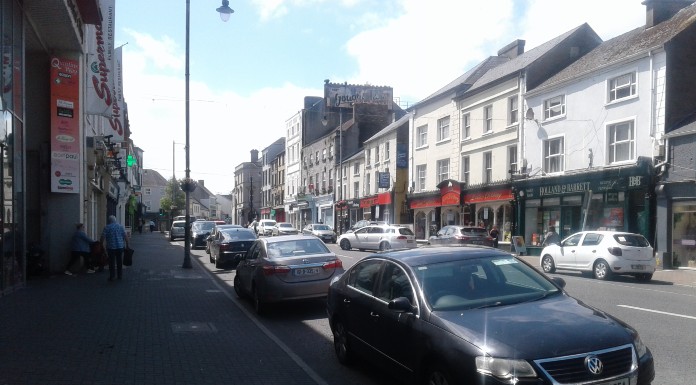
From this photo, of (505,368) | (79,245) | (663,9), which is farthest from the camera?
(663,9)

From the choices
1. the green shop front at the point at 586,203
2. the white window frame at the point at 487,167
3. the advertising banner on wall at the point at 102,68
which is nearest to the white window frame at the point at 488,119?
the white window frame at the point at 487,167

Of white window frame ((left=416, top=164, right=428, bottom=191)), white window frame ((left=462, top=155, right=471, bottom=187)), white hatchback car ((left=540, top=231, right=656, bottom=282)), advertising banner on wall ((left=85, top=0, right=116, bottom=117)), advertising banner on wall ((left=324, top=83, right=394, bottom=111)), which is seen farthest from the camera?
advertising banner on wall ((left=324, top=83, right=394, bottom=111))

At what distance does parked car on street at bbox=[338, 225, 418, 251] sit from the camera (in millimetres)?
30484

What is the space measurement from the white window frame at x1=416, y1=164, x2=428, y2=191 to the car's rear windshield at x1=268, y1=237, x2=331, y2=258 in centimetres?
2925

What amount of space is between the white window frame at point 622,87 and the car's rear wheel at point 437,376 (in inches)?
876

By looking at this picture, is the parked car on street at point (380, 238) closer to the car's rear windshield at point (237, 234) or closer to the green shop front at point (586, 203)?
the green shop front at point (586, 203)

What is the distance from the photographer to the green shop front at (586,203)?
23359 mm

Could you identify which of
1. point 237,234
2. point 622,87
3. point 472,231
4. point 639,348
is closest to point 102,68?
point 237,234

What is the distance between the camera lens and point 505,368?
14.8ft

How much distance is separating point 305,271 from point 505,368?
269 inches

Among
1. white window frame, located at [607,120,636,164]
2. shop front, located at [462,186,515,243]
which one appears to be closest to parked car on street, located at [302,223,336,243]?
shop front, located at [462,186,515,243]

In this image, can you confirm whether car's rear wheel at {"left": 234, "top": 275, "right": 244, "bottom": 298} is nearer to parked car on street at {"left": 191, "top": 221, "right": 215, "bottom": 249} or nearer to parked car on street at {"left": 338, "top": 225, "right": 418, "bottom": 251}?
parked car on street at {"left": 338, "top": 225, "right": 418, "bottom": 251}

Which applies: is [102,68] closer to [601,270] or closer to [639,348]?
[601,270]

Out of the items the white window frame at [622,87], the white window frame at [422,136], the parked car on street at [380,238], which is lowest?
the parked car on street at [380,238]
